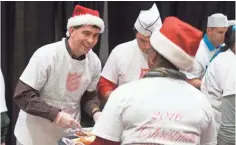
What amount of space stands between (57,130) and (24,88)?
0.96 feet

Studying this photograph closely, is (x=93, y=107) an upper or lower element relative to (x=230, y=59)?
lower

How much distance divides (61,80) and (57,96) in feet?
0.27

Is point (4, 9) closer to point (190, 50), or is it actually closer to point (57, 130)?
point (57, 130)

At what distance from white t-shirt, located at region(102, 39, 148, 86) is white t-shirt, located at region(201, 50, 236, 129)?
40 centimetres

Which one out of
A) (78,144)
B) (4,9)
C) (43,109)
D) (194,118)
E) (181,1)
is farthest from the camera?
(181,1)

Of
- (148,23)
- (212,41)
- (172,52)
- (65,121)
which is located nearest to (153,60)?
(172,52)

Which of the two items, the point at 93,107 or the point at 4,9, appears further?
→ the point at 4,9

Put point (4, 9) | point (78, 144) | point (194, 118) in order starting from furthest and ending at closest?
point (4, 9) → point (78, 144) → point (194, 118)

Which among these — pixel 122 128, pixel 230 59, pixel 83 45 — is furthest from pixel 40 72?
pixel 230 59

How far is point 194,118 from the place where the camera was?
1.38 meters

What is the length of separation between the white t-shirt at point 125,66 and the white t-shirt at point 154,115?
104cm

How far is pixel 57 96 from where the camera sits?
6.98 ft

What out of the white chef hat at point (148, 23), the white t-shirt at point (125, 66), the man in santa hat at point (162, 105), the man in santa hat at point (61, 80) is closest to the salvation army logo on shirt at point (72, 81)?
the man in santa hat at point (61, 80)

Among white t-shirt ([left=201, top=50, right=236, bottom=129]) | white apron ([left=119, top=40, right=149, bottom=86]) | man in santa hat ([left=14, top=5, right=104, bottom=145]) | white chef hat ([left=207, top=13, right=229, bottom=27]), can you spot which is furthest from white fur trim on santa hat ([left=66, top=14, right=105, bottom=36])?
white chef hat ([left=207, top=13, right=229, bottom=27])
